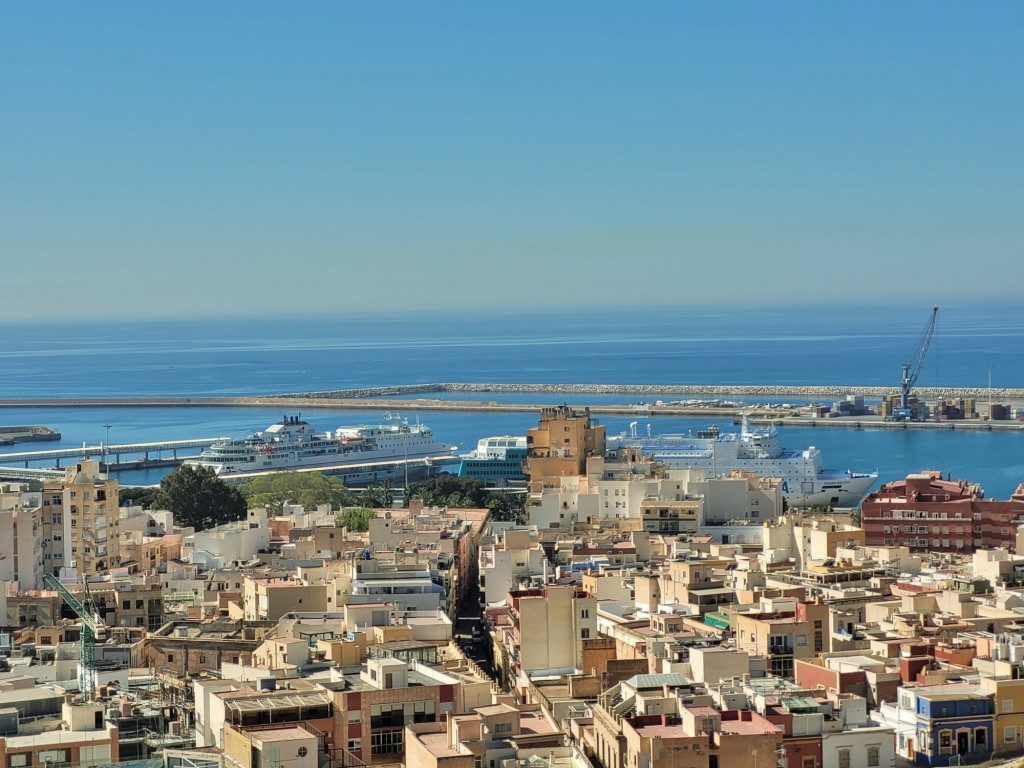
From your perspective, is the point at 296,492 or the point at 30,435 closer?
the point at 296,492

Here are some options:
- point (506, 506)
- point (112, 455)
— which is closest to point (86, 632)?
point (506, 506)

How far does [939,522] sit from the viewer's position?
1035 inches

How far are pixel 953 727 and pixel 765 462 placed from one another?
103 feet

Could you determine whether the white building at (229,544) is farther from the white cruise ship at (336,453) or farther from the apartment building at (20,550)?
the white cruise ship at (336,453)

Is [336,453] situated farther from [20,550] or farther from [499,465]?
[20,550]

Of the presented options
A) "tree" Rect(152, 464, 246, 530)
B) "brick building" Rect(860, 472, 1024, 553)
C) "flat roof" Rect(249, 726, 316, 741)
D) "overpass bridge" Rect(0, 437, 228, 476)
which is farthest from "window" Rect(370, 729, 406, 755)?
"overpass bridge" Rect(0, 437, 228, 476)

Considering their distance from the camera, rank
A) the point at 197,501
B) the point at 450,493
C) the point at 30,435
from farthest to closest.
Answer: the point at 30,435, the point at 450,493, the point at 197,501

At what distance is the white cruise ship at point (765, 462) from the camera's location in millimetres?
42594

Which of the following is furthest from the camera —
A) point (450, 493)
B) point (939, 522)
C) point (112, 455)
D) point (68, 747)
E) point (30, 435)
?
point (30, 435)

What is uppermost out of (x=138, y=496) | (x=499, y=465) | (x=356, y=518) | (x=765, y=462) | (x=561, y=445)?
(x=561, y=445)

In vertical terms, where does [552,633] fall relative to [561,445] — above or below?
below

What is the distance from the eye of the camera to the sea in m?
60.8

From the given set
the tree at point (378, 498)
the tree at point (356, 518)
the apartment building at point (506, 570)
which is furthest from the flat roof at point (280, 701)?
the tree at point (378, 498)

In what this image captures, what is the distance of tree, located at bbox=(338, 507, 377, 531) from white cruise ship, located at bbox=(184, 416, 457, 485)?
2126 centimetres
